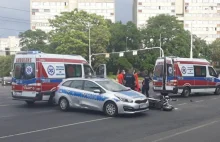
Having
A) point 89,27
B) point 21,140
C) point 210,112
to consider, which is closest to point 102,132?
point 21,140

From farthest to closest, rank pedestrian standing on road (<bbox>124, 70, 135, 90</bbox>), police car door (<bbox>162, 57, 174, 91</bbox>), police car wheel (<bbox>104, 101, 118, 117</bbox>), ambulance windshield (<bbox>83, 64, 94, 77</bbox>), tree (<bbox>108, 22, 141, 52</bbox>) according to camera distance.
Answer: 1. tree (<bbox>108, 22, 141, 52</bbox>)
2. police car door (<bbox>162, 57, 174, 91</bbox>)
3. ambulance windshield (<bbox>83, 64, 94, 77</bbox>)
4. pedestrian standing on road (<bbox>124, 70, 135, 90</bbox>)
5. police car wheel (<bbox>104, 101, 118, 117</bbox>)

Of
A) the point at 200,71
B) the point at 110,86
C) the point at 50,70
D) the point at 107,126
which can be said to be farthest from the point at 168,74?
the point at 107,126

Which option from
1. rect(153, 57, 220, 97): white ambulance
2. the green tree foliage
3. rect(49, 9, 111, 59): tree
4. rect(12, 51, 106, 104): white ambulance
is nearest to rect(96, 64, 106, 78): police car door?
rect(153, 57, 220, 97): white ambulance

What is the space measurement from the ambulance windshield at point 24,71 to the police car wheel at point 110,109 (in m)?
4.76

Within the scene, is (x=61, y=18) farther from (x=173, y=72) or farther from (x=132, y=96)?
(x=132, y=96)

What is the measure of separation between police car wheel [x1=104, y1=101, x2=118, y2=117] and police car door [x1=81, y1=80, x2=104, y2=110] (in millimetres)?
286

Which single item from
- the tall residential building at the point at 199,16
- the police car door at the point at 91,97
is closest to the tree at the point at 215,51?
the tall residential building at the point at 199,16

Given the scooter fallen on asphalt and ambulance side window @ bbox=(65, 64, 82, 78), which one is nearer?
the scooter fallen on asphalt

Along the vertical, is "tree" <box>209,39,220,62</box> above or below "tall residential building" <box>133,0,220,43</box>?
below

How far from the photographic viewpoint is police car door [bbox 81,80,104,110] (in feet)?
42.3

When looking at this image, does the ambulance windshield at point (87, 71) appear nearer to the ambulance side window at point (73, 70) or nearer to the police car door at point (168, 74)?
the ambulance side window at point (73, 70)

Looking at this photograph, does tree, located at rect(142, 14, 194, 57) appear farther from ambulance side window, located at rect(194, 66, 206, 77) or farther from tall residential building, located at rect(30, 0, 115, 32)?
ambulance side window, located at rect(194, 66, 206, 77)

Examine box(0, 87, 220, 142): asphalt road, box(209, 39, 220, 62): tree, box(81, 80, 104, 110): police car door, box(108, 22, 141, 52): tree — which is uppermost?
box(108, 22, 141, 52): tree

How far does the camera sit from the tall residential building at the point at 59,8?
101 metres
